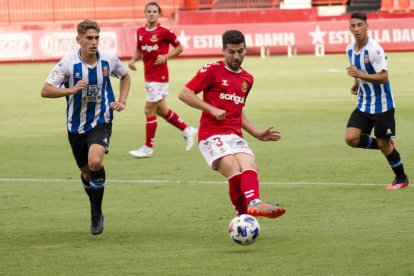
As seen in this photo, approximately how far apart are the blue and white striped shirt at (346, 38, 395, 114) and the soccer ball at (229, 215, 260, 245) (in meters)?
3.97

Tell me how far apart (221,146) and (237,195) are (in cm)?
48

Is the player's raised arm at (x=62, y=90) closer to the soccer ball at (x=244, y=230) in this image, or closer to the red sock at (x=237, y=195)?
the red sock at (x=237, y=195)

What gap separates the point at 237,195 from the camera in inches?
366

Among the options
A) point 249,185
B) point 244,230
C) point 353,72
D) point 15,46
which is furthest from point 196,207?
point 15,46

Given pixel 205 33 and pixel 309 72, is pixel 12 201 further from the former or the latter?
pixel 205 33

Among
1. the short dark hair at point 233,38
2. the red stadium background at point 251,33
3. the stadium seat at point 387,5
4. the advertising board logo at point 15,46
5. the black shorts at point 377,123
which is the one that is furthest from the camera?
the stadium seat at point 387,5

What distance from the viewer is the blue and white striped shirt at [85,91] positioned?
32.2 feet

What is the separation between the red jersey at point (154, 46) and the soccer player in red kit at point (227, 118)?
22.8ft

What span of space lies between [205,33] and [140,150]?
2411 centimetres

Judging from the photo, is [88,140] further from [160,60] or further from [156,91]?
[156,91]

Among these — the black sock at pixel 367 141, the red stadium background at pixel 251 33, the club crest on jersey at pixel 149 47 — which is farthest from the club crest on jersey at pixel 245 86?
the red stadium background at pixel 251 33

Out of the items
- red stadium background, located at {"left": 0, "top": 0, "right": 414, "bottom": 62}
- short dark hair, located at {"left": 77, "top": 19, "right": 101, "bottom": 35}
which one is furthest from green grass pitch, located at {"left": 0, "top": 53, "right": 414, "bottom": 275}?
red stadium background, located at {"left": 0, "top": 0, "right": 414, "bottom": 62}

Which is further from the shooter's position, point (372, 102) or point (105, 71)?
point (372, 102)

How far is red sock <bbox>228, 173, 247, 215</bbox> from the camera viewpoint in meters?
9.16
